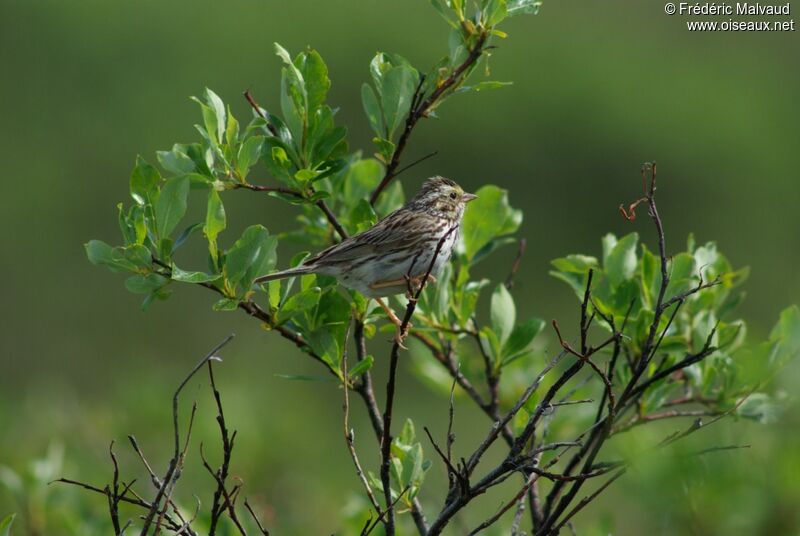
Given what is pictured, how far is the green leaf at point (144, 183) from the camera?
288cm

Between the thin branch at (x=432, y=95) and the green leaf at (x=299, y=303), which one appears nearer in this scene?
the green leaf at (x=299, y=303)

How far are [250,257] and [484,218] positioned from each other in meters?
0.97

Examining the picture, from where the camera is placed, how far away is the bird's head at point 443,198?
428 centimetres

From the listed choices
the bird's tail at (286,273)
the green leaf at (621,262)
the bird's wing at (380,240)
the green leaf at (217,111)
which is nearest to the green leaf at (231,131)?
the green leaf at (217,111)

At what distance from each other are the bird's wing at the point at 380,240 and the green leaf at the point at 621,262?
659 mm

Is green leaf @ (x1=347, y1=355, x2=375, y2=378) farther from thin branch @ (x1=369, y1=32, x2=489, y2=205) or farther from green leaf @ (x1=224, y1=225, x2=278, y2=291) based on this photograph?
thin branch @ (x1=369, y1=32, x2=489, y2=205)

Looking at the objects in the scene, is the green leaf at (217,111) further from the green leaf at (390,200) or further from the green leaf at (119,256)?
the green leaf at (390,200)

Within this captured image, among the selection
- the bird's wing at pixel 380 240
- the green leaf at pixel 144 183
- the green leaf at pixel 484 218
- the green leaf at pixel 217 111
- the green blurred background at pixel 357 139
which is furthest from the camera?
the green blurred background at pixel 357 139

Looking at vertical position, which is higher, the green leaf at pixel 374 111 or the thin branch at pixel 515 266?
the green leaf at pixel 374 111

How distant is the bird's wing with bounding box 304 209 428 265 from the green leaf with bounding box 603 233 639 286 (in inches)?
26.0

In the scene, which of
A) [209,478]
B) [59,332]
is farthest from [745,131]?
[209,478]

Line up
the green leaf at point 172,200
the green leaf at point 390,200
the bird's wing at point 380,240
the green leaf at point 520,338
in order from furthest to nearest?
the green leaf at point 390,200 < the bird's wing at point 380,240 < the green leaf at point 520,338 < the green leaf at point 172,200

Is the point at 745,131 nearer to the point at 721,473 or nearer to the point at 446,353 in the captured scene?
the point at 446,353

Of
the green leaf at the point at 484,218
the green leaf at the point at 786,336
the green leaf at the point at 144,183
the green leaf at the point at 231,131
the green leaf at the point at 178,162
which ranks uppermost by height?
the green leaf at the point at 484,218
